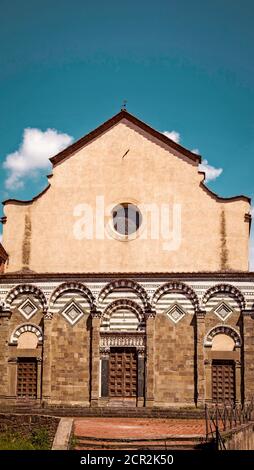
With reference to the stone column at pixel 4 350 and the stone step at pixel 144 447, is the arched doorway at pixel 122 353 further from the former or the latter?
the stone step at pixel 144 447

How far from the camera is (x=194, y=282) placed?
94.6ft

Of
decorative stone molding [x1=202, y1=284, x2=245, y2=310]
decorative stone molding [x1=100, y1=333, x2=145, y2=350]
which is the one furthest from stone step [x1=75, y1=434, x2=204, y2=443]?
decorative stone molding [x1=202, y1=284, x2=245, y2=310]

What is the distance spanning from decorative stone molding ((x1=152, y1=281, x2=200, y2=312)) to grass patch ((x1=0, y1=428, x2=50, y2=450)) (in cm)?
1003

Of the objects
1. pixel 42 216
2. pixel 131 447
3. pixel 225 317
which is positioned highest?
pixel 42 216

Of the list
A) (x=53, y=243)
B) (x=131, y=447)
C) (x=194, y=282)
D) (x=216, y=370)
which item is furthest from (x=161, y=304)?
(x=131, y=447)

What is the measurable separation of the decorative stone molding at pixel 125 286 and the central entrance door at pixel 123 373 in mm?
2117

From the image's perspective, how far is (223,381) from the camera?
28.2 meters

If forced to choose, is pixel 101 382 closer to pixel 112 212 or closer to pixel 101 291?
pixel 101 291

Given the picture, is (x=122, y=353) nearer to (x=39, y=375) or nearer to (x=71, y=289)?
(x=71, y=289)

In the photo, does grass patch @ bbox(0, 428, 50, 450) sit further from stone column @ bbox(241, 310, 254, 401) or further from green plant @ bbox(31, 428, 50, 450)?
stone column @ bbox(241, 310, 254, 401)

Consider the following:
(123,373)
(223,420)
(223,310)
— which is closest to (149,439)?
(223,420)

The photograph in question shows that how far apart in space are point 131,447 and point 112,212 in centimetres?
1361

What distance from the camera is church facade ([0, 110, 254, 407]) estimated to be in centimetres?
2831

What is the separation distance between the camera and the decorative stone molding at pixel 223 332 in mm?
28281
